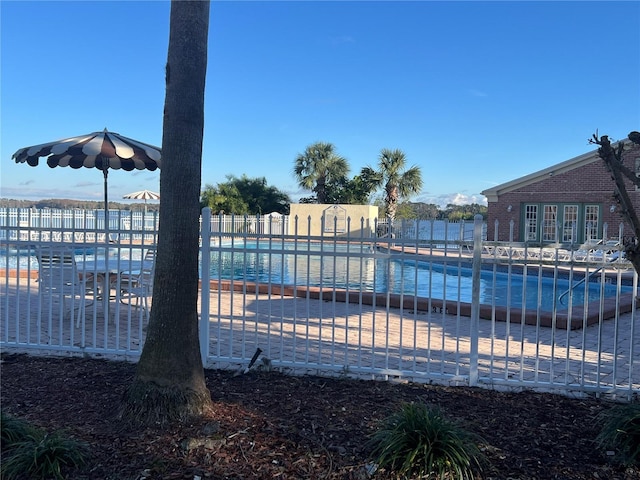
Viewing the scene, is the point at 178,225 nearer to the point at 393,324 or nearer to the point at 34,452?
the point at 34,452

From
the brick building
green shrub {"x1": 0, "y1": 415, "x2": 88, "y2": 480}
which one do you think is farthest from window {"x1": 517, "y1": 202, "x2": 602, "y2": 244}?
green shrub {"x1": 0, "y1": 415, "x2": 88, "y2": 480}

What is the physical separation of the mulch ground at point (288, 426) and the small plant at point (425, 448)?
91 mm

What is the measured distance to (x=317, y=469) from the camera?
2836 millimetres

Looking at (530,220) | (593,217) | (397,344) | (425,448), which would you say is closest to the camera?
(425,448)

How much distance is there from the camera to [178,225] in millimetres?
3482

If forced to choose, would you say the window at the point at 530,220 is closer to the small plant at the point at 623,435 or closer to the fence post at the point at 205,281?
the fence post at the point at 205,281

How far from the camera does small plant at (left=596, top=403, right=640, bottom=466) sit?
288 centimetres

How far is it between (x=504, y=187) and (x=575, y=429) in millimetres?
21077

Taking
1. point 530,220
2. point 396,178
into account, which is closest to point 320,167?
point 396,178

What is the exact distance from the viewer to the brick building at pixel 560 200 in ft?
68.8

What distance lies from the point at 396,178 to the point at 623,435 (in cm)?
3150

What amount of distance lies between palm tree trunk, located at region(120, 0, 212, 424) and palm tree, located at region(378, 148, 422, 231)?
3053 cm

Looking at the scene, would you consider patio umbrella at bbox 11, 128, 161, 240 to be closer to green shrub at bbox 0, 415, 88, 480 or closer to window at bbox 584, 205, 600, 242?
green shrub at bbox 0, 415, 88, 480

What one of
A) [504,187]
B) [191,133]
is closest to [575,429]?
[191,133]
